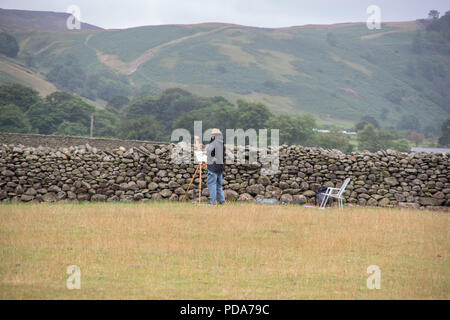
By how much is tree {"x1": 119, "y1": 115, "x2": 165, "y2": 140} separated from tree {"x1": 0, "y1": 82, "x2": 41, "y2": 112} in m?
20.6

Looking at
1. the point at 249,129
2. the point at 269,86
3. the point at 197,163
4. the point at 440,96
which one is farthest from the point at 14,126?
the point at 440,96

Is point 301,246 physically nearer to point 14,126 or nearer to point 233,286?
point 233,286

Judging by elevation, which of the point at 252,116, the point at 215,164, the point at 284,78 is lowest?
the point at 215,164

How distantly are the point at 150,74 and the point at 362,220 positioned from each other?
16832 cm

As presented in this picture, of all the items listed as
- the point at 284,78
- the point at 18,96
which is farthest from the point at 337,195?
the point at 284,78

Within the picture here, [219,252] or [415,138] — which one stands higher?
[415,138]

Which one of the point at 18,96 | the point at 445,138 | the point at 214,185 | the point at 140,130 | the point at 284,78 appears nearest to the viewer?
the point at 214,185

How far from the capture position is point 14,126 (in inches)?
3019

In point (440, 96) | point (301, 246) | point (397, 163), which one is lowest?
point (301, 246)

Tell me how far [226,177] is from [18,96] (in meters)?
83.9

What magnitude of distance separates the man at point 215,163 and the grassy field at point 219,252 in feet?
2.37

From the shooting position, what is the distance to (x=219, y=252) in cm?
926

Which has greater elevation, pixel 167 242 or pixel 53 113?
pixel 53 113

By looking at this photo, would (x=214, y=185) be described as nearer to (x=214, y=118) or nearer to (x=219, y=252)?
(x=219, y=252)
